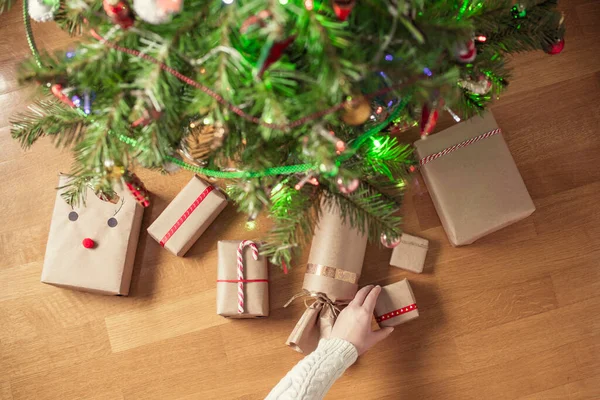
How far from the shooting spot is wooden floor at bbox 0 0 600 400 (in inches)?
51.0

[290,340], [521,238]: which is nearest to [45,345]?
[290,340]

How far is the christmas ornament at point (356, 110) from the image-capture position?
0.63 m

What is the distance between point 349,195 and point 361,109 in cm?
22

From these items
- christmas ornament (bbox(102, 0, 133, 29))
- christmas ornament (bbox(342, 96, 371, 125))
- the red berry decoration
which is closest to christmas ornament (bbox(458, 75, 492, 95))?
christmas ornament (bbox(342, 96, 371, 125))

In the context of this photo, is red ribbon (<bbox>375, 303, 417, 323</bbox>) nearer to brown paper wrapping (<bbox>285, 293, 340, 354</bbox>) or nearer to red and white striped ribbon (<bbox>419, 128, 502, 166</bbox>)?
brown paper wrapping (<bbox>285, 293, 340, 354</bbox>)

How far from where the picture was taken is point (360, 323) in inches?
46.3

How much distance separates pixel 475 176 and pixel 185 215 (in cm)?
72

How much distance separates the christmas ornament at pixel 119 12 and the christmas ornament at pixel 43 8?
108 mm

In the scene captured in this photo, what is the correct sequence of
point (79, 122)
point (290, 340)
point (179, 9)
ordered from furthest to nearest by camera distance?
point (290, 340) → point (79, 122) → point (179, 9)

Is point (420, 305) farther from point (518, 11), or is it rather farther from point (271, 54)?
point (271, 54)

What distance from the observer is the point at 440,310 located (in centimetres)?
130

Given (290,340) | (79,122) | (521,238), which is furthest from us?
(521,238)

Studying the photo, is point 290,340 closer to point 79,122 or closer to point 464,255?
point 464,255

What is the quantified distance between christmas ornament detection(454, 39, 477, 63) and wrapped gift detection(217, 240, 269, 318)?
69 centimetres
